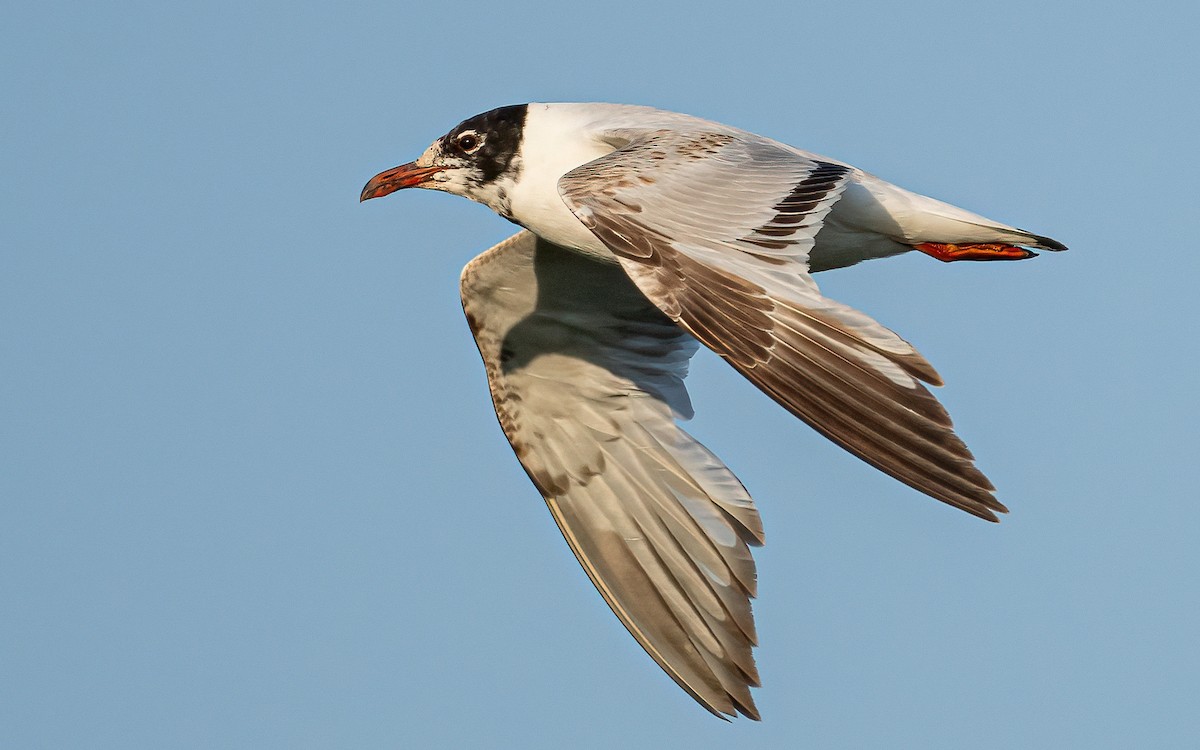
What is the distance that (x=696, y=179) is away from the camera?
8.00 meters

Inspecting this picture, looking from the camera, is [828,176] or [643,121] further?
[643,121]

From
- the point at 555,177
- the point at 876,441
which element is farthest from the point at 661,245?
the point at 555,177

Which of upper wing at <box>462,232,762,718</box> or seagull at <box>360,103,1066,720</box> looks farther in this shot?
upper wing at <box>462,232,762,718</box>

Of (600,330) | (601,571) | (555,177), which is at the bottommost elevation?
(601,571)

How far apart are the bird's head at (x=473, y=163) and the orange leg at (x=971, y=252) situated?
2635 millimetres

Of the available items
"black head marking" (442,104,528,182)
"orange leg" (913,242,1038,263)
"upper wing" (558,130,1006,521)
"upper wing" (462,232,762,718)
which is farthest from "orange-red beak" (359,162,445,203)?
"orange leg" (913,242,1038,263)

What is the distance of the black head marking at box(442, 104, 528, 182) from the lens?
982 cm

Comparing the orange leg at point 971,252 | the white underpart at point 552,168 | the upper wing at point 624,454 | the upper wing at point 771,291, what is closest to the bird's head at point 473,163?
the white underpart at point 552,168

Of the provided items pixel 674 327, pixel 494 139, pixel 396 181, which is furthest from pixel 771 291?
pixel 396 181

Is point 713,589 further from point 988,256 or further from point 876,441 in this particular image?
point 876,441

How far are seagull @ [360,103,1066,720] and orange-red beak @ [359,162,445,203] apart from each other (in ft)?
0.05

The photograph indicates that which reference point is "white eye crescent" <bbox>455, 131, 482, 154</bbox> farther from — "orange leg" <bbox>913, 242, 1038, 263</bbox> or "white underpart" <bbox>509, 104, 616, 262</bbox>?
"orange leg" <bbox>913, 242, 1038, 263</bbox>

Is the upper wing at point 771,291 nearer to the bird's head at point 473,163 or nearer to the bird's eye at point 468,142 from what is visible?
the bird's head at point 473,163

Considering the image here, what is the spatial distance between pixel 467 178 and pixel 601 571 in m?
2.66
